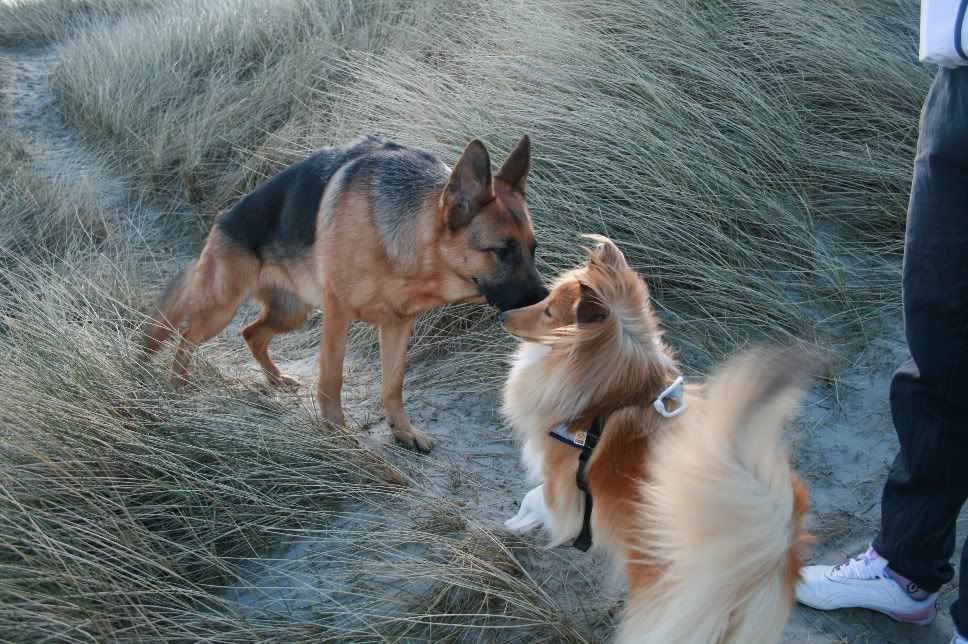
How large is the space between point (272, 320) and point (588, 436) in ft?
7.47

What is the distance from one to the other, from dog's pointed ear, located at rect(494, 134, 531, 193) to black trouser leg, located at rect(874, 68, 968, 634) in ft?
5.34

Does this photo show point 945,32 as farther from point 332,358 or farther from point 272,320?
point 272,320

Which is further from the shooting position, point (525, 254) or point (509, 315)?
point (525, 254)

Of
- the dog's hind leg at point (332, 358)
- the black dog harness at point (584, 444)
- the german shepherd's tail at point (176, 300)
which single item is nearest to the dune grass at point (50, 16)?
the german shepherd's tail at point (176, 300)

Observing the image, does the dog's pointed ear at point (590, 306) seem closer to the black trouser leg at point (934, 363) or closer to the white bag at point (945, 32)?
the black trouser leg at point (934, 363)

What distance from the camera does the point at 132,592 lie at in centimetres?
208

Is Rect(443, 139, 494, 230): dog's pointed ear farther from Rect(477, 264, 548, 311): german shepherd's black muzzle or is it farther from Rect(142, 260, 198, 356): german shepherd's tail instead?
Rect(142, 260, 198, 356): german shepherd's tail

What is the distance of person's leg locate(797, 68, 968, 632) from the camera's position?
78.1 inches

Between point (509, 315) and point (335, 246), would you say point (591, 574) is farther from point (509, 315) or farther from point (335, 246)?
point (335, 246)

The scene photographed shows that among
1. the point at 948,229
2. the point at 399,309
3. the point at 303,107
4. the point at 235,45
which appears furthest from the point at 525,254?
the point at 235,45

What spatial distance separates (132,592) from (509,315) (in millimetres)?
1390

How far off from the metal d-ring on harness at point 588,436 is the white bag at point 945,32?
106cm

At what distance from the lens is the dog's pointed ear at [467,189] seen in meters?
3.10

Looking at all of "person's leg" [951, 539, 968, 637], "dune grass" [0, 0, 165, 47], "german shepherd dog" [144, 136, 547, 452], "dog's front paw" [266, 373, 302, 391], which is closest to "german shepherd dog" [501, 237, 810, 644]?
"person's leg" [951, 539, 968, 637]
